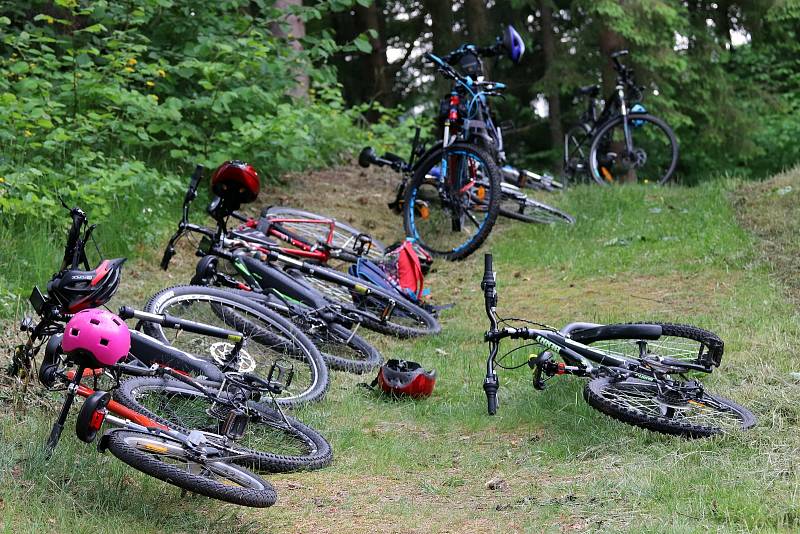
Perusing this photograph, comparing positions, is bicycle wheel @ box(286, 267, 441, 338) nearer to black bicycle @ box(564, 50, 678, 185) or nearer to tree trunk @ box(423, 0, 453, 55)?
black bicycle @ box(564, 50, 678, 185)

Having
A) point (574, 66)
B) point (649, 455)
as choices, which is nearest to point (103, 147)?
point (649, 455)

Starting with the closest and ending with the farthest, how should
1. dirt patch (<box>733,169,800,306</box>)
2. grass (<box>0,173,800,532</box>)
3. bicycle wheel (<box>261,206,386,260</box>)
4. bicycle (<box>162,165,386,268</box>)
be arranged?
1. grass (<box>0,173,800,532</box>)
2. bicycle (<box>162,165,386,268</box>)
3. dirt patch (<box>733,169,800,306</box>)
4. bicycle wheel (<box>261,206,386,260</box>)

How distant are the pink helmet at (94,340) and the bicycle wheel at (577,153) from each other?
10178 millimetres

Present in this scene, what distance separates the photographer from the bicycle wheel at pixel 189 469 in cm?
401

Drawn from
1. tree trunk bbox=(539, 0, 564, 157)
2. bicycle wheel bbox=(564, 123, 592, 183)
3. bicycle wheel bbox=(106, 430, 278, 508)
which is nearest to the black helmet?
bicycle wheel bbox=(106, 430, 278, 508)

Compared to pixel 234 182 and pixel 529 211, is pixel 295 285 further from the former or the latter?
pixel 529 211

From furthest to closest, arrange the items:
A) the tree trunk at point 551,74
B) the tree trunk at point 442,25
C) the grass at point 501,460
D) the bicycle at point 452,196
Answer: the tree trunk at point 442,25, the tree trunk at point 551,74, the bicycle at point 452,196, the grass at point 501,460

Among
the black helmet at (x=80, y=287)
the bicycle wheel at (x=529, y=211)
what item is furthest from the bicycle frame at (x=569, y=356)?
the bicycle wheel at (x=529, y=211)

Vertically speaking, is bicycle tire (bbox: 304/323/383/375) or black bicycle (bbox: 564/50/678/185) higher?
black bicycle (bbox: 564/50/678/185)

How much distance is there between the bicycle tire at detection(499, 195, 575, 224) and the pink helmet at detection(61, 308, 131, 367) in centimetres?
738

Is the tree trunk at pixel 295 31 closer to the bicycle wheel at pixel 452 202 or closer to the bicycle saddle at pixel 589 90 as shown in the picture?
the bicycle saddle at pixel 589 90

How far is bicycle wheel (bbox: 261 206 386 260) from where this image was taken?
9.27 metres

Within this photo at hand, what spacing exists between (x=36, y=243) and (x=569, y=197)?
21.7 ft

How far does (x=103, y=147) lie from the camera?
1042cm
